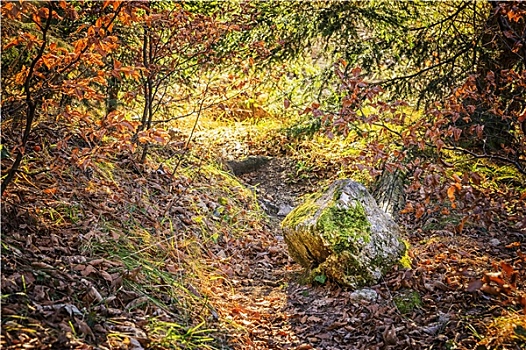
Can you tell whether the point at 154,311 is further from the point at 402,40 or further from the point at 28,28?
the point at 402,40

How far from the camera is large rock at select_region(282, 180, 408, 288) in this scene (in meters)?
3.87

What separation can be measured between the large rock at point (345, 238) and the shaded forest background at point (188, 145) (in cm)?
35

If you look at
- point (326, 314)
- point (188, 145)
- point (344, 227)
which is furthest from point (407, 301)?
point (188, 145)

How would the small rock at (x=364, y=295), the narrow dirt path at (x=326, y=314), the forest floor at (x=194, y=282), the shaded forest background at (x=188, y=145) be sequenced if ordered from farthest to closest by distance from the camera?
the small rock at (x=364, y=295)
the narrow dirt path at (x=326, y=314)
the shaded forest background at (x=188, y=145)
the forest floor at (x=194, y=282)

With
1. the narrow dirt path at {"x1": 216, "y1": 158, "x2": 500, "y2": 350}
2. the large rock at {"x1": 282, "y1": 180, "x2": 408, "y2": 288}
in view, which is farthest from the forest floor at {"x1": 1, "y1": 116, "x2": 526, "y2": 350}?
the large rock at {"x1": 282, "y1": 180, "x2": 408, "y2": 288}

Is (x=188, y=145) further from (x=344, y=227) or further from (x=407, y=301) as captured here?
(x=407, y=301)

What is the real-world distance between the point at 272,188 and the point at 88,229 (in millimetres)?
3557

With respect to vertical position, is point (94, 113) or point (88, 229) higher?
Answer: point (94, 113)

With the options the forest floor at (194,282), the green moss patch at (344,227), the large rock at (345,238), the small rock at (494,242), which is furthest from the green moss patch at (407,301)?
the small rock at (494,242)

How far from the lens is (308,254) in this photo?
418 centimetres

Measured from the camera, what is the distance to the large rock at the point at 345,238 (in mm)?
3865

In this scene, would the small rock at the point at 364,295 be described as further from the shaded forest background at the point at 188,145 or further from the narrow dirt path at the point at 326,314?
the shaded forest background at the point at 188,145

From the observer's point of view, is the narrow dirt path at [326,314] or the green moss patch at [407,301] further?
the green moss patch at [407,301]

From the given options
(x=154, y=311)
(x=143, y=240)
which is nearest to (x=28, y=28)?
(x=143, y=240)
